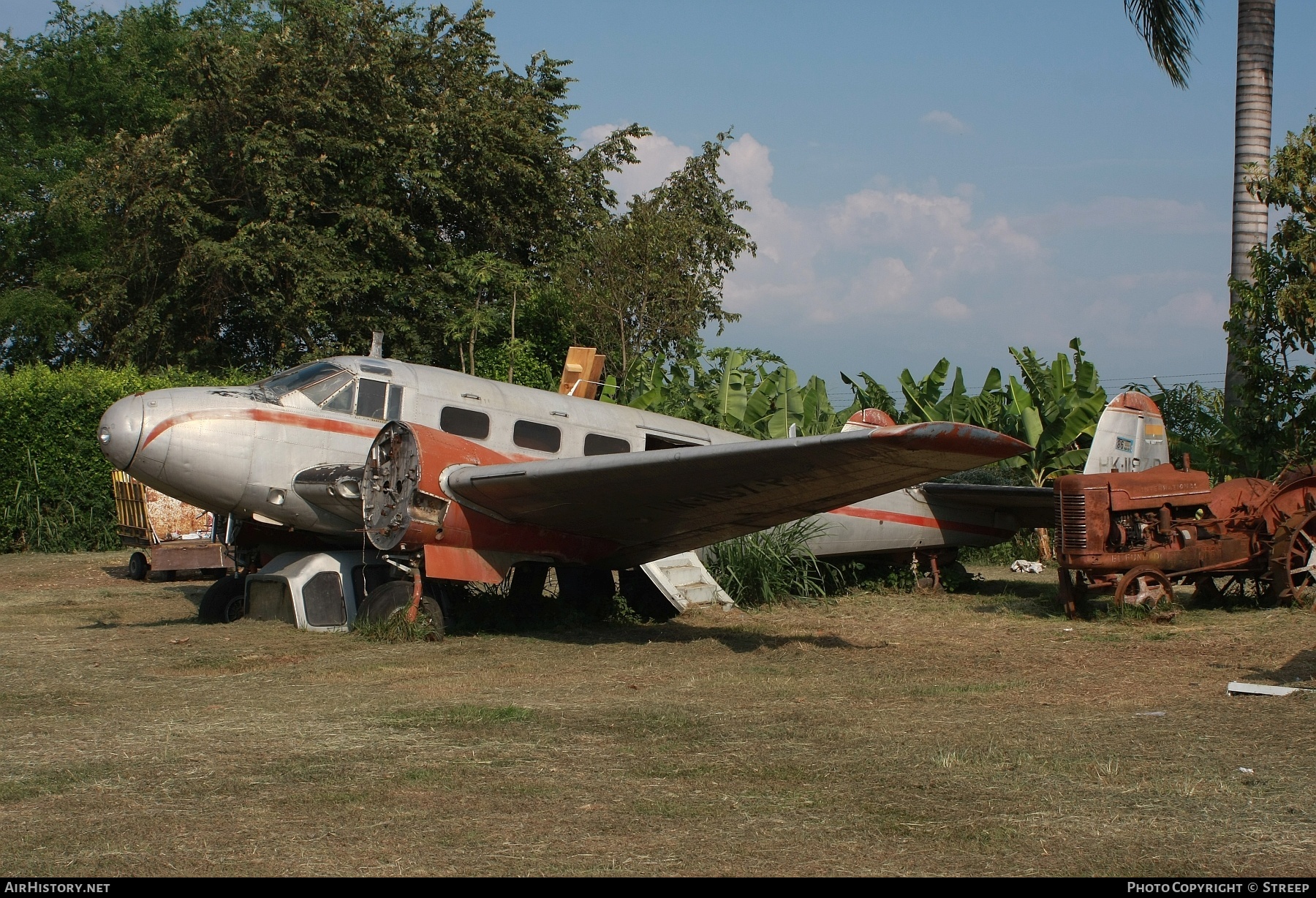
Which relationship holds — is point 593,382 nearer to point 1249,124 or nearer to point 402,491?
point 402,491

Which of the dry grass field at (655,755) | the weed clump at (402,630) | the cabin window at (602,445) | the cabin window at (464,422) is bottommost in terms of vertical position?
the dry grass field at (655,755)

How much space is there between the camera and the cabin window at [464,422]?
10945 millimetres

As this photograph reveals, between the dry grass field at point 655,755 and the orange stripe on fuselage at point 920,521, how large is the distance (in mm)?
3702

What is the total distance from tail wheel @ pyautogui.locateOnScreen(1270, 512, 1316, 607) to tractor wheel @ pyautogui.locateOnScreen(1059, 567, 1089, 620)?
1.84m

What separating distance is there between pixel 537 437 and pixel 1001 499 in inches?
236

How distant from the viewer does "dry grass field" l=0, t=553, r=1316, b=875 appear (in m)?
3.92

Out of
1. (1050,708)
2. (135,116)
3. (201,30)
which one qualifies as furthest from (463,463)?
(135,116)

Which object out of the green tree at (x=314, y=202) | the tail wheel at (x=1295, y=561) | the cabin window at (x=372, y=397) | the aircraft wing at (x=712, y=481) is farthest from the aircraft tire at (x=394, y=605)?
the green tree at (x=314, y=202)

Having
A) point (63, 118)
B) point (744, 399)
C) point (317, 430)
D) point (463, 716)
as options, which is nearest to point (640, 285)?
point (744, 399)

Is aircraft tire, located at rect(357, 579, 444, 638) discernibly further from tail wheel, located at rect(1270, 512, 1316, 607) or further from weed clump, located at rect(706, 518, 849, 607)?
tail wheel, located at rect(1270, 512, 1316, 607)

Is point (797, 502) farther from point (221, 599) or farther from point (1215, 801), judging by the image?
point (221, 599)

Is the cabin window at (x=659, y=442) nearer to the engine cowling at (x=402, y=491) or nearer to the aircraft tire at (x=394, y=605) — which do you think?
the engine cowling at (x=402, y=491)

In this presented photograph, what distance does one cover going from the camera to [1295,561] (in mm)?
11180
